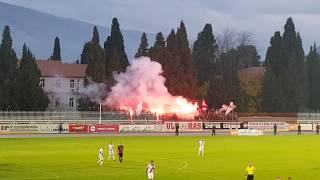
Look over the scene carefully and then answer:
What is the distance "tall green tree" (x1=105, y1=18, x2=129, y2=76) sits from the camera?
383ft

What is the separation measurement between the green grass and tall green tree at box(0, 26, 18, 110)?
130 ft

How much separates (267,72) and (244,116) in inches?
554

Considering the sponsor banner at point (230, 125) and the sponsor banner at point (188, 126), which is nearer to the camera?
the sponsor banner at point (188, 126)

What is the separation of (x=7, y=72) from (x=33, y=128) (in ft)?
59.9

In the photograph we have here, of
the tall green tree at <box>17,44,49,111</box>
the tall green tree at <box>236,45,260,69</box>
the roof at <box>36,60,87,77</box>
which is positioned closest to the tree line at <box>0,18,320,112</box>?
the tall green tree at <box>17,44,49,111</box>

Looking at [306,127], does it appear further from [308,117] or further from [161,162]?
[161,162]

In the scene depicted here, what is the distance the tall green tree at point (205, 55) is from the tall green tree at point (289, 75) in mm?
16274

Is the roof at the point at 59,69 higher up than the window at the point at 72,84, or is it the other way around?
the roof at the point at 59,69

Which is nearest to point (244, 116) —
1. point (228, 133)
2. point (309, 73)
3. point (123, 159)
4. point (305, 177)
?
point (228, 133)

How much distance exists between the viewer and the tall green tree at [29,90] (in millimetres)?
102875

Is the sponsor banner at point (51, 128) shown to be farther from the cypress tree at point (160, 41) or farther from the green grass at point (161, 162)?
the cypress tree at point (160, 41)

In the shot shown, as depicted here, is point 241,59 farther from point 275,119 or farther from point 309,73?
point 275,119

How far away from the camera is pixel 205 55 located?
13925cm

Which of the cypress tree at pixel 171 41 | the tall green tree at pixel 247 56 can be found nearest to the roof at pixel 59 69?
the cypress tree at pixel 171 41
